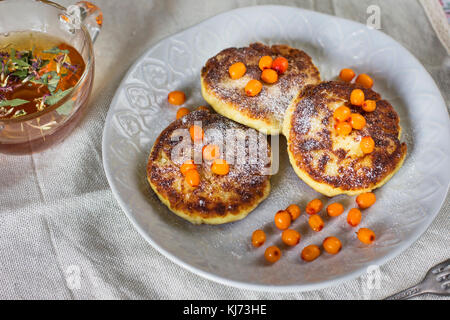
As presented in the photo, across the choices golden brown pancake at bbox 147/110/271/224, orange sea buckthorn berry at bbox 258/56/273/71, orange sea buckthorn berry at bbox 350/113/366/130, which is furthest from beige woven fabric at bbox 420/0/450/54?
golden brown pancake at bbox 147/110/271/224

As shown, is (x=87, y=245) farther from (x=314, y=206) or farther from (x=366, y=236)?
(x=366, y=236)

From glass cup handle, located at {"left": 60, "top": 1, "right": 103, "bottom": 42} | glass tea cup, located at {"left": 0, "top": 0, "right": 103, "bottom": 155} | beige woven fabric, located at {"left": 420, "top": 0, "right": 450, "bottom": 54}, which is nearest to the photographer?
glass tea cup, located at {"left": 0, "top": 0, "right": 103, "bottom": 155}

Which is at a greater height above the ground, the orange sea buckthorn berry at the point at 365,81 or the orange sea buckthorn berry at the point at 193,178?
the orange sea buckthorn berry at the point at 365,81

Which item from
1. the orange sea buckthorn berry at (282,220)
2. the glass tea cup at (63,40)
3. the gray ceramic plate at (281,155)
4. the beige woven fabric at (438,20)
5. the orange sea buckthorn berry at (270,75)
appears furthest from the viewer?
the beige woven fabric at (438,20)

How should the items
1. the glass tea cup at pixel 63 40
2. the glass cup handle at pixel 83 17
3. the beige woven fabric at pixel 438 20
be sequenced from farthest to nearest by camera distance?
the beige woven fabric at pixel 438 20, the glass cup handle at pixel 83 17, the glass tea cup at pixel 63 40

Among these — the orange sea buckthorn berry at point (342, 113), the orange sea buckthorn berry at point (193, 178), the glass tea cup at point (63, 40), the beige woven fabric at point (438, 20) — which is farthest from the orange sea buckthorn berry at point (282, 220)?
the beige woven fabric at point (438, 20)

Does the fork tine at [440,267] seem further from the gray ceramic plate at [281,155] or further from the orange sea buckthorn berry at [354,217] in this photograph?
the orange sea buckthorn berry at [354,217]

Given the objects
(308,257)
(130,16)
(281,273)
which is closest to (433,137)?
(308,257)

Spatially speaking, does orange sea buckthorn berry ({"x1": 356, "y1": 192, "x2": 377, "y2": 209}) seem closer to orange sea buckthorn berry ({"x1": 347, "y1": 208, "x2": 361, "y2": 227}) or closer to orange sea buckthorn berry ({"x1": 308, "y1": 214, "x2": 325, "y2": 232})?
orange sea buckthorn berry ({"x1": 347, "y1": 208, "x2": 361, "y2": 227})
